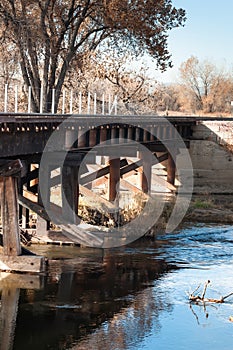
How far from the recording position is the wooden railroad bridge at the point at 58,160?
1498 cm

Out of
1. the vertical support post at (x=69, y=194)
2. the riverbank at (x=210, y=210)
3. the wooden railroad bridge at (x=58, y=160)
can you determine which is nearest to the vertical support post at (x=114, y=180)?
the wooden railroad bridge at (x=58, y=160)

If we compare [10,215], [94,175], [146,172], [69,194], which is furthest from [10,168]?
[146,172]

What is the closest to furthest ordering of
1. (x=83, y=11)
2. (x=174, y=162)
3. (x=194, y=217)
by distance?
(x=194, y=217)
(x=174, y=162)
(x=83, y=11)

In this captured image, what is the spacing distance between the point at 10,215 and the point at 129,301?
2983 millimetres

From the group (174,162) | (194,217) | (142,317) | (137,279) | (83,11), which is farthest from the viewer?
(83,11)

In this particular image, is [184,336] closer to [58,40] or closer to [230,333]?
[230,333]

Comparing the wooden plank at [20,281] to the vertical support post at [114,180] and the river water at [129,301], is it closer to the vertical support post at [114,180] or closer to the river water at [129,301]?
the river water at [129,301]

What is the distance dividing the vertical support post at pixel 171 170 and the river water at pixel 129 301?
1107 centimetres

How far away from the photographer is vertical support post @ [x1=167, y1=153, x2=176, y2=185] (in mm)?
30234

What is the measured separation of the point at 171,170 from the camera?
3045 cm

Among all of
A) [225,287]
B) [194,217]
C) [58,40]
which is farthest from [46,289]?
[58,40]

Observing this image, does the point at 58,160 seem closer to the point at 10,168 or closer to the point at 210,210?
the point at 10,168

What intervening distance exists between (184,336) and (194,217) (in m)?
12.4

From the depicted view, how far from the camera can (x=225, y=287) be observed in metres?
14.8
